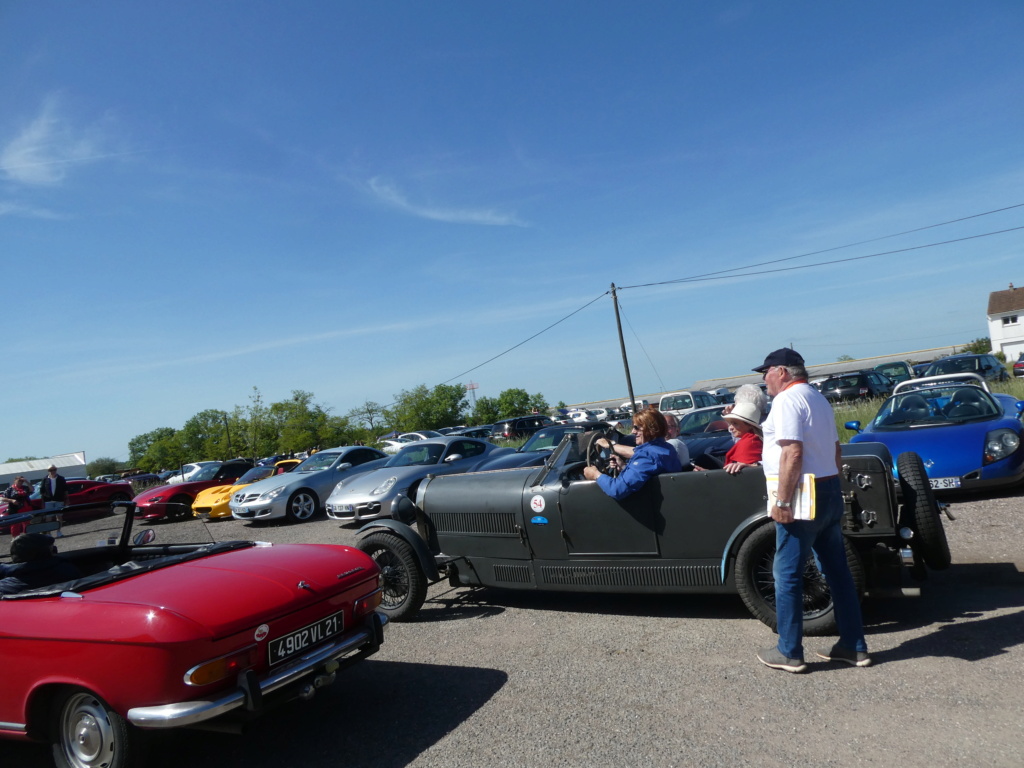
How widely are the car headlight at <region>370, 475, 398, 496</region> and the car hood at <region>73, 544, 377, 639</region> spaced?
7.27m

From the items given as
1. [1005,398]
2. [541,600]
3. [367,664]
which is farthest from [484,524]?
[1005,398]

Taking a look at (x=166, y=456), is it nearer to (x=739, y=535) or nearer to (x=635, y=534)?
(x=635, y=534)

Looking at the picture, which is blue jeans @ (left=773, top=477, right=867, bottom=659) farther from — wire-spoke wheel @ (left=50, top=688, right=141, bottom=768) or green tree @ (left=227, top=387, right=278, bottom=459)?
green tree @ (left=227, top=387, right=278, bottom=459)

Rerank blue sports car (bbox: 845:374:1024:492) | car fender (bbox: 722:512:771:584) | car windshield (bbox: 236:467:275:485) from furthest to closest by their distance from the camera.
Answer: car windshield (bbox: 236:467:275:485)
blue sports car (bbox: 845:374:1024:492)
car fender (bbox: 722:512:771:584)

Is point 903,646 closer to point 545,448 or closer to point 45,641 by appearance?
point 45,641

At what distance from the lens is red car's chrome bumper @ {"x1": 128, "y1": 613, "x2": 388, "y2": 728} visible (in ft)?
9.87

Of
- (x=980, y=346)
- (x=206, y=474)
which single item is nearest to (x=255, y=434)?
(x=206, y=474)

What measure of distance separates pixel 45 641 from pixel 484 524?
10.2ft

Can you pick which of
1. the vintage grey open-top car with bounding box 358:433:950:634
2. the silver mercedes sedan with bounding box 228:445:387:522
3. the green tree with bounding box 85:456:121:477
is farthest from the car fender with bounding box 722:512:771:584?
the green tree with bounding box 85:456:121:477

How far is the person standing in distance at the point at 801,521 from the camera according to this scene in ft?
12.3

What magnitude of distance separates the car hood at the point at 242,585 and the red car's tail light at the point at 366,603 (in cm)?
12

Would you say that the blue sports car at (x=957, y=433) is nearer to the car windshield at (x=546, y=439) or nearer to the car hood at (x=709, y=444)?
the car hood at (x=709, y=444)

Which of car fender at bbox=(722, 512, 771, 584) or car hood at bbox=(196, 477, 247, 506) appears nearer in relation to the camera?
car fender at bbox=(722, 512, 771, 584)

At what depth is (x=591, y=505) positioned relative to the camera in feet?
17.0
